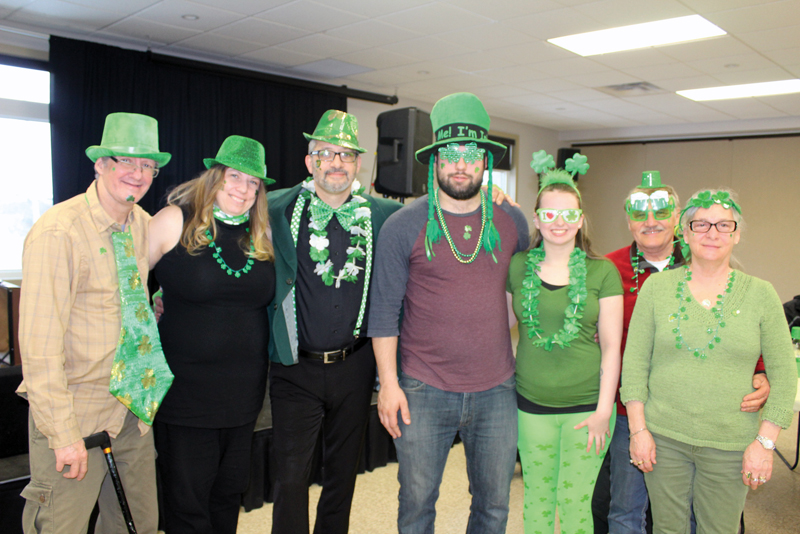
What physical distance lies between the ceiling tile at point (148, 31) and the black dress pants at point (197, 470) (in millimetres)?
3988

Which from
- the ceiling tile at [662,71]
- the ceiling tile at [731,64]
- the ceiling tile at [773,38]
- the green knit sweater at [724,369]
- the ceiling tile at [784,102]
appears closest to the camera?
the green knit sweater at [724,369]

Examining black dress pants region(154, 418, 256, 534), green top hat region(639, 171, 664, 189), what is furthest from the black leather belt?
green top hat region(639, 171, 664, 189)

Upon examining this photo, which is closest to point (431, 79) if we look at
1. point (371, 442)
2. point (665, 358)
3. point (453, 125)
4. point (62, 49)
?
point (62, 49)

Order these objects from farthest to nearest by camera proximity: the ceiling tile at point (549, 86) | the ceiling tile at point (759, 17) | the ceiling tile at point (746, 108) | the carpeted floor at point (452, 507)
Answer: the ceiling tile at point (746, 108), the ceiling tile at point (549, 86), the ceiling tile at point (759, 17), the carpeted floor at point (452, 507)

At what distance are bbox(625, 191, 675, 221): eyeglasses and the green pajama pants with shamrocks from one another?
837mm

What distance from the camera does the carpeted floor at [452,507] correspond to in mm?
3115

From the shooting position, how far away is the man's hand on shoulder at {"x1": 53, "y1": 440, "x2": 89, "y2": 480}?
1744 millimetres

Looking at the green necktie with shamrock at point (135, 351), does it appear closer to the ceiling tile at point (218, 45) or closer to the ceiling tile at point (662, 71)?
the ceiling tile at point (218, 45)

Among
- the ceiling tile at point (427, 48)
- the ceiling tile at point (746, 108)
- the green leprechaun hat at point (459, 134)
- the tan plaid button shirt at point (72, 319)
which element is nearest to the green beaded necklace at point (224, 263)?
the tan plaid button shirt at point (72, 319)

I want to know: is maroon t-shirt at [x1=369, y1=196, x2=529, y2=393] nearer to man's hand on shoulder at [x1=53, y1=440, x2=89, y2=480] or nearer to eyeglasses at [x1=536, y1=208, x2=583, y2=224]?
eyeglasses at [x1=536, y1=208, x2=583, y2=224]

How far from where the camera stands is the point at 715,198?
1939 mm

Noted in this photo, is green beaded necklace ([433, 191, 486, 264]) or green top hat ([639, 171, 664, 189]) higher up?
green top hat ([639, 171, 664, 189])

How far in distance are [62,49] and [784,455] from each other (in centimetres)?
679

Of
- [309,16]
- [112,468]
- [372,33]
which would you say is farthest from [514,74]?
[112,468]
